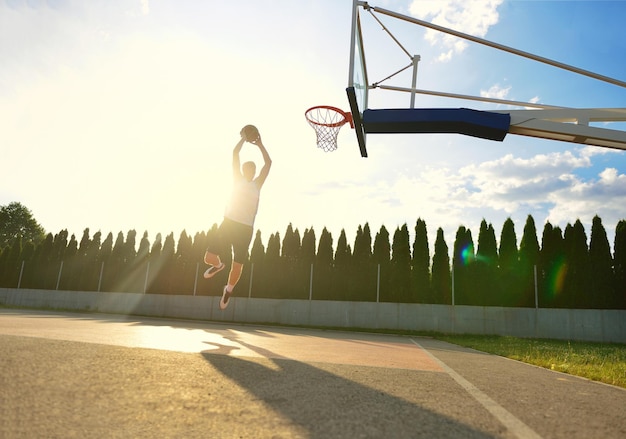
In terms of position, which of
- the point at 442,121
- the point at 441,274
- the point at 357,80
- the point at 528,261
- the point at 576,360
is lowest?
the point at 576,360

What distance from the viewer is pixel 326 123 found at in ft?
32.2

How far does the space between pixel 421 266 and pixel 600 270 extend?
879cm

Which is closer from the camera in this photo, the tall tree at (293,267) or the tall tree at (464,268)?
the tall tree at (464,268)

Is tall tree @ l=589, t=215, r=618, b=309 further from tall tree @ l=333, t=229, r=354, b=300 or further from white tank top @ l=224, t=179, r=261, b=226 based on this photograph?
white tank top @ l=224, t=179, r=261, b=226

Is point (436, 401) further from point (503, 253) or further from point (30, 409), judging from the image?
point (503, 253)

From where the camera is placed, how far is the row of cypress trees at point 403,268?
20797mm

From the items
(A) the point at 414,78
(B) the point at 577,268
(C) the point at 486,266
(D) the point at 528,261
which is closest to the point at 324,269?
(C) the point at 486,266

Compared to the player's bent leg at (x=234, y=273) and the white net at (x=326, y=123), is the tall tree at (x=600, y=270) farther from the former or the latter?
the player's bent leg at (x=234, y=273)

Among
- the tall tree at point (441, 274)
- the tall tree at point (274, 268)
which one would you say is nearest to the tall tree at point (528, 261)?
the tall tree at point (441, 274)

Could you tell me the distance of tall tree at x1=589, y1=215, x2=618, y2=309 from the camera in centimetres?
1986

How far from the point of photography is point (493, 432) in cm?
195

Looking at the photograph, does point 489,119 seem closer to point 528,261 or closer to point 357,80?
point 357,80

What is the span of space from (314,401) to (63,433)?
1.23 metres

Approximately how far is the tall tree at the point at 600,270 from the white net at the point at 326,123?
17630 millimetres
